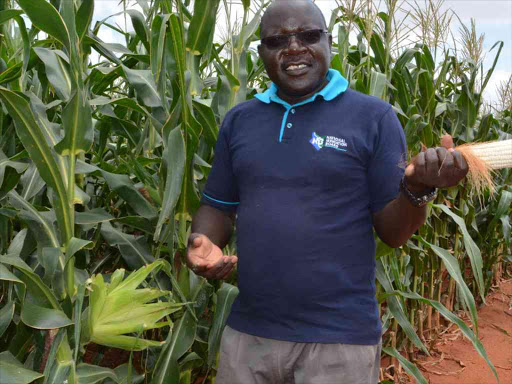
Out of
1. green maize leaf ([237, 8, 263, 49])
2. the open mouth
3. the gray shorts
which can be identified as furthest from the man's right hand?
green maize leaf ([237, 8, 263, 49])

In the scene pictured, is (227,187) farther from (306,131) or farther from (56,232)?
(56,232)

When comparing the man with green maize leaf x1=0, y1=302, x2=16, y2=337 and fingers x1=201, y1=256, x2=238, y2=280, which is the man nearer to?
fingers x1=201, y1=256, x2=238, y2=280

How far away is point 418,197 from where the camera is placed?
145 cm

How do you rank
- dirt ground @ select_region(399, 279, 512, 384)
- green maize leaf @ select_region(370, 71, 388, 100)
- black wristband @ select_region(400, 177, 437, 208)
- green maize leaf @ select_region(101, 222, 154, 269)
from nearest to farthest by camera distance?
black wristband @ select_region(400, 177, 437, 208), green maize leaf @ select_region(101, 222, 154, 269), green maize leaf @ select_region(370, 71, 388, 100), dirt ground @ select_region(399, 279, 512, 384)

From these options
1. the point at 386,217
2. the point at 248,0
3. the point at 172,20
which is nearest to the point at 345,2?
the point at 248,0

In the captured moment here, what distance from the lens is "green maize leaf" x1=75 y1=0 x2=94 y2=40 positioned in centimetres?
176

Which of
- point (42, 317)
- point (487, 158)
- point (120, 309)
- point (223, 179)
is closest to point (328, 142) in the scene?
point (223, 179)

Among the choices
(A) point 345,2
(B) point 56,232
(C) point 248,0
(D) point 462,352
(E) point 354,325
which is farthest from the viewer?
(D) point 462,352

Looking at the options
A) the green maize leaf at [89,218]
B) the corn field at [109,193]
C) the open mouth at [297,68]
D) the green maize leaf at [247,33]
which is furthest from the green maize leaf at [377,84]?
the green maize leaf at [89,218]

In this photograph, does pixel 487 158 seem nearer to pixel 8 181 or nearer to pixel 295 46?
pixel 295 46

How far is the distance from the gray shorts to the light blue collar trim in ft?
2.25

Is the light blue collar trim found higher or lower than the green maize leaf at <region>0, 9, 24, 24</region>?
lower

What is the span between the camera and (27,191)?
6.57 ft

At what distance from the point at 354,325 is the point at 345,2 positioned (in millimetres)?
1501
